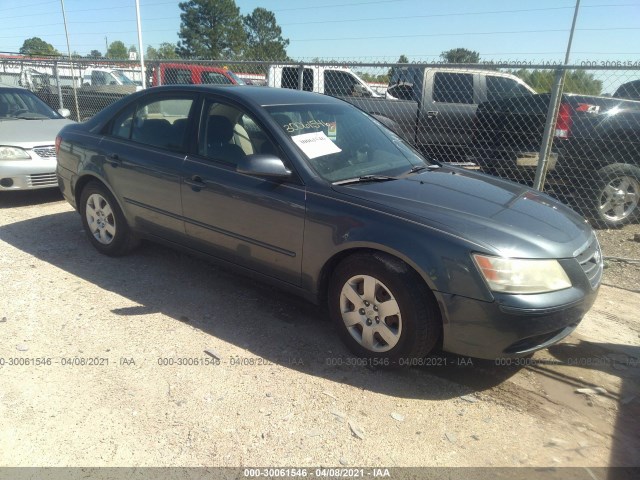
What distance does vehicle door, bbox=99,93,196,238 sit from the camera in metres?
4.00

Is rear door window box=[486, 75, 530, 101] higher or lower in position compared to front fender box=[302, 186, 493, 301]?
higher

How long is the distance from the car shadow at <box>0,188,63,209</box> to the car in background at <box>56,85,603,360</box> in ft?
8.16

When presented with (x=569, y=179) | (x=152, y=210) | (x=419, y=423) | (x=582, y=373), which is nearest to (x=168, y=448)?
(x=419, y=423)

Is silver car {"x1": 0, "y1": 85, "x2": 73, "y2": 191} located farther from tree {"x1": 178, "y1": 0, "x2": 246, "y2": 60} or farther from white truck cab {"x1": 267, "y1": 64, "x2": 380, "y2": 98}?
tree {"x1": 178, "y1": 0, "x2": 246, "y2": 60}

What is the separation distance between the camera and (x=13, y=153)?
6.16m

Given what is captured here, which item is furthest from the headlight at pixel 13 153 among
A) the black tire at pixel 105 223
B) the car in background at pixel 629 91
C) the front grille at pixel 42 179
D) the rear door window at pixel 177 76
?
the car in background at pixel 629 91

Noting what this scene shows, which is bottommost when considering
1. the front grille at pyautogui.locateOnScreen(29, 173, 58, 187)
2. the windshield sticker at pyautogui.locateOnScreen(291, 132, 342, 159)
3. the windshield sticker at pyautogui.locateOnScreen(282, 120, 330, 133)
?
the front grille at pyautogui.locateOnScreen(29, 173, 58, 187)

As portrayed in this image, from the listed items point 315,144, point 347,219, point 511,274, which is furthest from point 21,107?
point 511,274

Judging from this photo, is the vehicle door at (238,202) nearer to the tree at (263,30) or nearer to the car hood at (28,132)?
the car hood at (28,132)

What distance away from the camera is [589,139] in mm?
6180

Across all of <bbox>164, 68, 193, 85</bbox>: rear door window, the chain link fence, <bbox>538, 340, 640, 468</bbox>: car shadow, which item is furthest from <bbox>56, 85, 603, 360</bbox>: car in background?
<bbox>164, 68, 193, 85</bbox>: rear door window

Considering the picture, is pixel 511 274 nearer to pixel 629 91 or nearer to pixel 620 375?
pixel 620 375

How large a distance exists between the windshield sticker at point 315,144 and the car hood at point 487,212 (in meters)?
0.39

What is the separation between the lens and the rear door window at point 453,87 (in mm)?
8156
